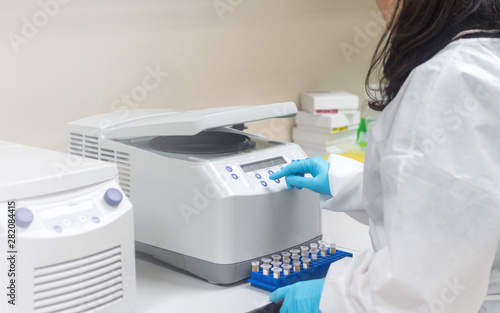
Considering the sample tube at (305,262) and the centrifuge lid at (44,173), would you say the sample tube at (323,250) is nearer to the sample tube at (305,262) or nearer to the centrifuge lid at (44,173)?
the sample tube at (305,262)

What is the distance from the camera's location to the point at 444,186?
3.18ft

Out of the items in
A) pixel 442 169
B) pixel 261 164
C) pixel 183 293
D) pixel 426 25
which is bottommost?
pixel 183 293

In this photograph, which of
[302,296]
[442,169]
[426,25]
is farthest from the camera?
[302,296]

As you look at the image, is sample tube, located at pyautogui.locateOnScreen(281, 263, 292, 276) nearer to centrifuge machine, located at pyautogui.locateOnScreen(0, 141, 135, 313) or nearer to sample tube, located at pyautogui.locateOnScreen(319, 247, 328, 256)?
sample tube, located at pyautogui.locateOnScreen(319, 247, 328, 256)

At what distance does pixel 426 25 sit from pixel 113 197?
647 millimetres

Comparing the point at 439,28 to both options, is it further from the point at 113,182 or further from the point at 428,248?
the point at 113,182

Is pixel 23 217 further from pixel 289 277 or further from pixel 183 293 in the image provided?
pixel 289 277

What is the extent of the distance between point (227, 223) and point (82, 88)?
0.82 metres

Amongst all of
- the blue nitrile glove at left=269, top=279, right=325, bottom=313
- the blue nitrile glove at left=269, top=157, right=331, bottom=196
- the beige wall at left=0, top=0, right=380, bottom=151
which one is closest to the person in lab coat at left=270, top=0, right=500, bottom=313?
the blue nitrile glove at left=269, top=279, right=325, bottom=313

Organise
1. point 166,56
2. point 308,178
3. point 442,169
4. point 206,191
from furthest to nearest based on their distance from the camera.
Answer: point 166,56 → point 308,178 → point 206,191 → point 442,169

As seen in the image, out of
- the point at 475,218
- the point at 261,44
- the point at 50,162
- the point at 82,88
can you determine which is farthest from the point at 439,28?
the point at 261,44

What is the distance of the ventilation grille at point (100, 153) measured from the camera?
4.88 ft

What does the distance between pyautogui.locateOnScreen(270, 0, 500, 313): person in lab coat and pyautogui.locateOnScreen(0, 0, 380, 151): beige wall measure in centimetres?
110

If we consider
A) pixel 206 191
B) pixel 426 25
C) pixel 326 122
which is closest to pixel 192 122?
pixel 206 191
